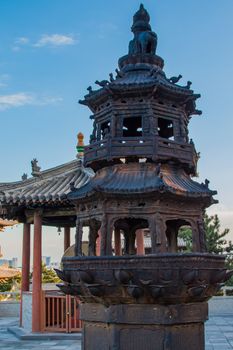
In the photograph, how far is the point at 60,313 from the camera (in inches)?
574

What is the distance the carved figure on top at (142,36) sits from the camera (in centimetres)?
931

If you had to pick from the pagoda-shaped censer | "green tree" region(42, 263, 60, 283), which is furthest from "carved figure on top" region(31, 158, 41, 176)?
"green tree" region(42, 263, 60, 283)

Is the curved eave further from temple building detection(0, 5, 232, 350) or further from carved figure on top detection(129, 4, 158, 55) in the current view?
carved figure on top detection(129, 4, 158, 55)

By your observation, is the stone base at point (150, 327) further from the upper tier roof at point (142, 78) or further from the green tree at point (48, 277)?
the green tree at point (48, 277)

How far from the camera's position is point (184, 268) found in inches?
288

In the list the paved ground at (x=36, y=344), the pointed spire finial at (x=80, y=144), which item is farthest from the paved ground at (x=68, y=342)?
the pointed spire finial at (x=80, y=144)

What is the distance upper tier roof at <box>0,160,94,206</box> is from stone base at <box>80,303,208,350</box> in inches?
232

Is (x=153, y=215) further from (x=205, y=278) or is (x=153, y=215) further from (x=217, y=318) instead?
(x=217, y=318)

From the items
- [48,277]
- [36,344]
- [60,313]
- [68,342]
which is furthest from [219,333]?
[48,277]

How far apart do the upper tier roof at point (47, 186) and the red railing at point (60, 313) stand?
9.65 ft

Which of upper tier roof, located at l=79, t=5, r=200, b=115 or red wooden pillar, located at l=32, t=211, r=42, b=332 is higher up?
upper tier roof, located at l=79, t=5, r=200, b=115

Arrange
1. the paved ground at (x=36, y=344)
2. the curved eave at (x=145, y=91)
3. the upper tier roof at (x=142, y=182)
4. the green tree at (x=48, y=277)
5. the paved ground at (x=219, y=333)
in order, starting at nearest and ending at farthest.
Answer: the upper tier roof at (x=142, y=182)
the curved eave at (x=145, y=91)
the paved ground at (x=36, y=344)
the paved ground at (x=219, y=333)
the green tree at (x=48, y=277)

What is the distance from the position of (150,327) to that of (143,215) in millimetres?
1762

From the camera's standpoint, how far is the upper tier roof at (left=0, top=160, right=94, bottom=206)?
A: 1373cm
